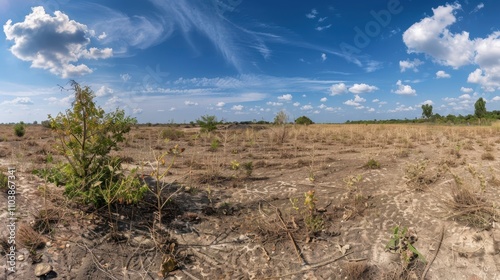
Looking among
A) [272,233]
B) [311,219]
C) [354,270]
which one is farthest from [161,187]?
[354,270]

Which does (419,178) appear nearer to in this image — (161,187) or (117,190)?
(161,187)

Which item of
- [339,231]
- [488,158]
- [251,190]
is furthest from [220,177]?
[488,158]

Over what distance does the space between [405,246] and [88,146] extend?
13.5 ft

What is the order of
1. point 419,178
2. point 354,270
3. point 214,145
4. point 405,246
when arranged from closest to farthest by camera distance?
point 354,270 < point 405,246 < point 419,178 < point 214,145

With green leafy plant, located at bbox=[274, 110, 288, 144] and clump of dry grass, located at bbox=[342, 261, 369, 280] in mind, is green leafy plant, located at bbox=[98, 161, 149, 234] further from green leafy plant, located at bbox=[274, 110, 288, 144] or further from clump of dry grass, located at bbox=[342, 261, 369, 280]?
green leafy plant, located at bbox=[274, 110, 288, 144]

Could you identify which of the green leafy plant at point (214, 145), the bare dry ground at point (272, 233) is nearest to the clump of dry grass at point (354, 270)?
the bare dry ground at point (272, 233)

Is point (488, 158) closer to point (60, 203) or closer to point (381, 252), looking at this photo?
point (381, 252)

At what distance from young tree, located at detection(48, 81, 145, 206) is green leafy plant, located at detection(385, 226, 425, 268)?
121 inches

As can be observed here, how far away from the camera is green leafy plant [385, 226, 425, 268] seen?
3.25 metres

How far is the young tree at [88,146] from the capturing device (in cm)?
371

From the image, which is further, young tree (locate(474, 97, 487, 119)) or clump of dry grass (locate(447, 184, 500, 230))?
young tree (locate(474, 97, 487, 119))

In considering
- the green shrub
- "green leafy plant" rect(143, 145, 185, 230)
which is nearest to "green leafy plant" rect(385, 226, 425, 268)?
"green leafy plant" rect(143, 145, 185, 230)

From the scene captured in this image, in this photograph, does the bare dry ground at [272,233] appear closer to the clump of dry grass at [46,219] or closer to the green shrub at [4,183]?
the clump of dry grass at [46,219]

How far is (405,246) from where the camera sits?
11.4ft
